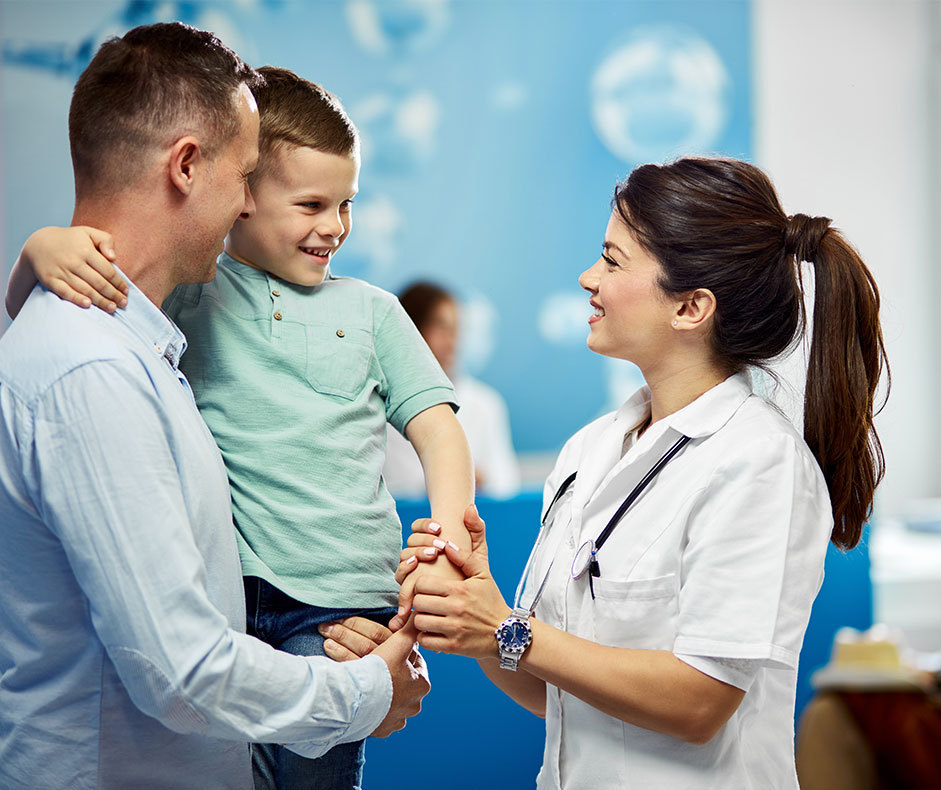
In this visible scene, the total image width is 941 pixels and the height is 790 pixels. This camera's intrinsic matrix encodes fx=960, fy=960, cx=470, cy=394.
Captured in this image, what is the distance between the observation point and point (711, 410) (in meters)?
1.46

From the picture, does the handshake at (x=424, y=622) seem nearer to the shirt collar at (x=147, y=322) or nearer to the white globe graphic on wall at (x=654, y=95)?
the shirt collar at (x=147, y=322)

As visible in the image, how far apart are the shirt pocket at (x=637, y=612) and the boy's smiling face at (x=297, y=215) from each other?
65cm

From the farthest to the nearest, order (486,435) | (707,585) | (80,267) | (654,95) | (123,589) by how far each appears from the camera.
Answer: (654,95) → (486,435) → (707,585) → (80,267) → (123,589)

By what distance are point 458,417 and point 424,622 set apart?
274 centimetres

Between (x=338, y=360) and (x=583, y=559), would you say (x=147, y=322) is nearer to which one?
(x=338, y=360)

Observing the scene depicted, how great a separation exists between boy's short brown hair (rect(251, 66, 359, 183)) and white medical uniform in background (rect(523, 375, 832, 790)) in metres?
0.67

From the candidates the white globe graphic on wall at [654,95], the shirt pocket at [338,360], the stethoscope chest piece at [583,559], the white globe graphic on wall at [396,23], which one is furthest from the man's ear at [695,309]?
the white globe graphic on wall at [654,95]

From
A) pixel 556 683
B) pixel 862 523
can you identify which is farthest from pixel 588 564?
pixel 862 523

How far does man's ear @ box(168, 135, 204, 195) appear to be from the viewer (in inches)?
48.5

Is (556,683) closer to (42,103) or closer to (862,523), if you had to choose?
(862,523)

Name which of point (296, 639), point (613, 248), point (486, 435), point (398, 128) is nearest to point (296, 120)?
point (613, 248)

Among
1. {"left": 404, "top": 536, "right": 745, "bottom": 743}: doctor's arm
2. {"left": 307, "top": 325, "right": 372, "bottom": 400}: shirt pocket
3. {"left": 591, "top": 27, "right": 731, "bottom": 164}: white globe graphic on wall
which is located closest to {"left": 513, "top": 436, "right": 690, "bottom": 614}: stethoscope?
{"left": 404, "top": 536, "right": 745, "bottom": 743}: doctor's arm

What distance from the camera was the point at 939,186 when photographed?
19.6ft

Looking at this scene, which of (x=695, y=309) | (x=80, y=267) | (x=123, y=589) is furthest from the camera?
(x=695, y=309)
